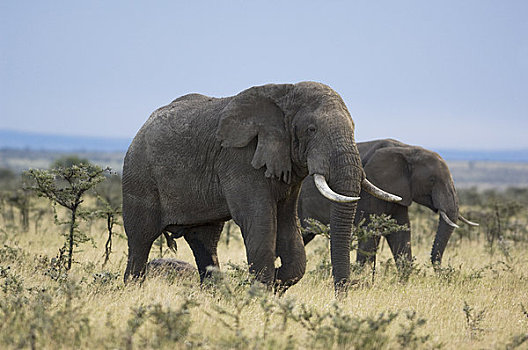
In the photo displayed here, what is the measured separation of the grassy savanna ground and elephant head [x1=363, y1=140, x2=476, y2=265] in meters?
1.41

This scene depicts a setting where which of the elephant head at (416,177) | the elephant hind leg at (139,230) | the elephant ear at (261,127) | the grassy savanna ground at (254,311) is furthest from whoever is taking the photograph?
the elephant head at (416,177)

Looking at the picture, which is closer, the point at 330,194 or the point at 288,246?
the point at 330,194

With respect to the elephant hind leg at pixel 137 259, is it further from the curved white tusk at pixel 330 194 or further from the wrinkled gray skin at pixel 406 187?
the wrinkled gray skin at pixel 406 187

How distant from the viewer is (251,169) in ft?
26.6

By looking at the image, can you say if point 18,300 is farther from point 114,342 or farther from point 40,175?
point 40,175

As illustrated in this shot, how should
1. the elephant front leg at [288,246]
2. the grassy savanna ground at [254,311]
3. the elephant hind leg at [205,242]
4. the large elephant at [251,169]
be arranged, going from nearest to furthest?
1. the grassy savanna ground at [254,311]
2. the large elephant at [251,169]
3. the elephant front leg at [288,246]
4. the elephant hind leg at [205,242]

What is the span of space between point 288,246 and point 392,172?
5.13 metres

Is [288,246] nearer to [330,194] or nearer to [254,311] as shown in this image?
[330,194]

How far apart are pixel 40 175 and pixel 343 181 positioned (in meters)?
5.51

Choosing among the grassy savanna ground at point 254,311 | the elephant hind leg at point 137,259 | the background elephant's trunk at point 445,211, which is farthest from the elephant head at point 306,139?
the background elephant's trunk at point 445,211

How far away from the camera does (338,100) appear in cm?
793

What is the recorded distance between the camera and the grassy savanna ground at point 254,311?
5.44 m

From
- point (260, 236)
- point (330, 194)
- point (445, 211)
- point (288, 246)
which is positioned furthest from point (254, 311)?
point (445, 211)

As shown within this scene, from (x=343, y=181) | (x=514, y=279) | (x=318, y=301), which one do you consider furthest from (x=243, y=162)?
(x=514, y=279)
